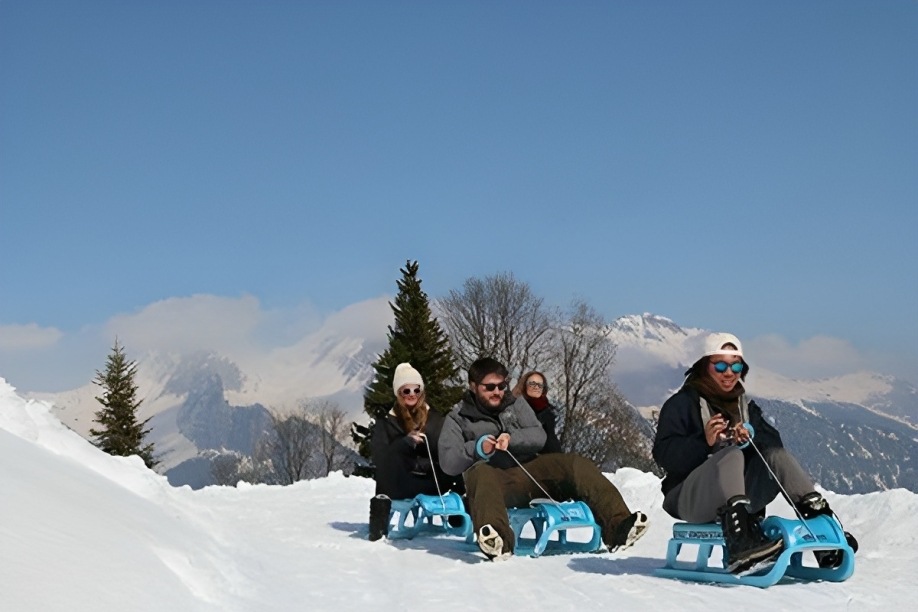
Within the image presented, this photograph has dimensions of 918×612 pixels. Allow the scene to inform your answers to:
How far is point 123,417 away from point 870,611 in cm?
3300

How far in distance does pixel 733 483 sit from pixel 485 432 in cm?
240

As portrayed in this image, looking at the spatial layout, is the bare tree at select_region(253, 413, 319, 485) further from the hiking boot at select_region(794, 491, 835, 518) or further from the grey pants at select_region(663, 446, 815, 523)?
the hiking boot at select_region(794, 491, 835, 518)

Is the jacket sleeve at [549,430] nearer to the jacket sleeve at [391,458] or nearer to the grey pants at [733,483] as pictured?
the jacket sleeve at [391,458]

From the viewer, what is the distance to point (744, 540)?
494 centimetres

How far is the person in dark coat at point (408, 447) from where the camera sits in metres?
8.43

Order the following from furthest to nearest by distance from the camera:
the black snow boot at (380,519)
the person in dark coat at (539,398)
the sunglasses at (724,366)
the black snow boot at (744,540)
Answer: the person in dark coat at (539,398), the black snow boot at (380,519), the sunglasses at (724,366), the black snow boot at (744,540)

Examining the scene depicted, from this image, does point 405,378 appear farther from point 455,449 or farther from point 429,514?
point 455,449

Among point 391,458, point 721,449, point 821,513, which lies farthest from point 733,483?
point 391,458

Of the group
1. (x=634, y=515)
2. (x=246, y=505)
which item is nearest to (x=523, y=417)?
(x=634, y=515)

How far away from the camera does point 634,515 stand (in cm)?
630

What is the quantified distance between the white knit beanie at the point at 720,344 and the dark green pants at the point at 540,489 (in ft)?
4.83

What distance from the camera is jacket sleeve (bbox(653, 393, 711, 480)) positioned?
5371 mm

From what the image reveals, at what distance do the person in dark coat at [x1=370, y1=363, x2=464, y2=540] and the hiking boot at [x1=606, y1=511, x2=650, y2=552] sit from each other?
2.32 m

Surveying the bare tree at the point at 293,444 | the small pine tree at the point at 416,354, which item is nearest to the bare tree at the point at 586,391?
the small pine tree at the point at 416,354
